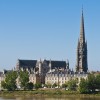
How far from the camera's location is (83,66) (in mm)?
137000

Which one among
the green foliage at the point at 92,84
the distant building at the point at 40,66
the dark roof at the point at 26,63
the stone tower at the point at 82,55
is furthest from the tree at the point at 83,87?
the dark roof at the point at 26,63

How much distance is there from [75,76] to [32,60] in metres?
23.4

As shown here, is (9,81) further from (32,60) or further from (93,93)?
(32,60)

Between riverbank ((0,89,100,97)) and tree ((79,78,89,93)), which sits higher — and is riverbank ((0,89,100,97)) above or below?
below

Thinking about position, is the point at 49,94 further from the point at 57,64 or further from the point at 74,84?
the point at 57,64

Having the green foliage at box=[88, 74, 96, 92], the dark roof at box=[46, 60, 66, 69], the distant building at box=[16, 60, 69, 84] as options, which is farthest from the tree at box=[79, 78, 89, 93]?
the dark roof at box=[46, 60, 66, 69]

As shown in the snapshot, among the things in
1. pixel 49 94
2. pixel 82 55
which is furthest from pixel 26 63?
pixel 49 94

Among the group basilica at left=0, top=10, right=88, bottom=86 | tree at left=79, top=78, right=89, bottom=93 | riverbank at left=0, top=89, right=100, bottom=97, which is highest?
basilica at left=0, top=10, right=88, bottom=86

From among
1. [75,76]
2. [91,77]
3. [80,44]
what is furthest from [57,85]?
[91,77]

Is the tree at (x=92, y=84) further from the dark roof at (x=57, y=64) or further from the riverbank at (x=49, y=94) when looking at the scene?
the dark roof at (x=57, y=64)

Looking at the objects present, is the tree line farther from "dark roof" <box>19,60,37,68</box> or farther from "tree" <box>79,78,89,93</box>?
"dark roof" <box>19,60,37,68</box>

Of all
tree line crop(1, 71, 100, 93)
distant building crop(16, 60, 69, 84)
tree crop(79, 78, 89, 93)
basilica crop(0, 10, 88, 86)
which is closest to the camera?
tree crop(79, 78, 89, 93)

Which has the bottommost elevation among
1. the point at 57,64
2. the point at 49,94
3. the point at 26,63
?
the point at 49,94

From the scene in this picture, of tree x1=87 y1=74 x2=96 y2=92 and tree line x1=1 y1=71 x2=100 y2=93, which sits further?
tree x1=87 y1=74 x2=96 y2=92
